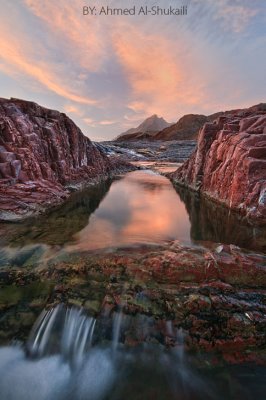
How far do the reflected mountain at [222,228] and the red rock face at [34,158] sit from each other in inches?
344

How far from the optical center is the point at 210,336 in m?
4.98

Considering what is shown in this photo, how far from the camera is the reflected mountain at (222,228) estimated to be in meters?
9.90

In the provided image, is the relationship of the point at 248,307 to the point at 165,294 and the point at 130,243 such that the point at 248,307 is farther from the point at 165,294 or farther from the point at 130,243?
the point at 130,243

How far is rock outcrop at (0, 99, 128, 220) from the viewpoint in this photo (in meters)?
13.1

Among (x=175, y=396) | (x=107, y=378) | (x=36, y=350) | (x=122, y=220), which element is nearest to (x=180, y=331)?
(x=175, y=396)

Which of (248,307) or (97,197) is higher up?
(248,307)

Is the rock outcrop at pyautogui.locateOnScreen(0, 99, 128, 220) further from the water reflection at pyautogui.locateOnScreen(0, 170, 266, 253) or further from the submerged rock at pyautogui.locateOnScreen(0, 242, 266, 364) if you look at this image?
the submerged rock at pyautogui.locateOnScreen(0, 242, 266, 364)

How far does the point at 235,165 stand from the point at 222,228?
5766 millimetres

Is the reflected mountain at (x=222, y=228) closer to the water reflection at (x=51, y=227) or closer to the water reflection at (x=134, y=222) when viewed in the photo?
the water reflection at (x=134, y=222)

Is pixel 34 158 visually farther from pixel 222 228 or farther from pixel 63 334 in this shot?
pixel 63 334

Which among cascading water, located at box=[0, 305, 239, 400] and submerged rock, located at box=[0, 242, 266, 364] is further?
submerged rock, located at box=[0, 242, 266, 364]

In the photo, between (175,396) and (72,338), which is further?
(72,338)

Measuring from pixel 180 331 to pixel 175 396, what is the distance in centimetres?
118

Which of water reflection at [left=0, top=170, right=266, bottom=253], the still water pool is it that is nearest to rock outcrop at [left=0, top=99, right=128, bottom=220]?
water reflection at [left=0, top=170, right=266, bottom=253]
